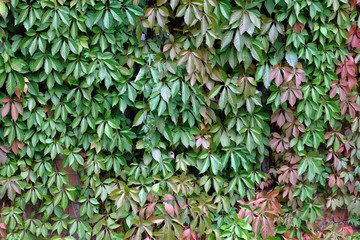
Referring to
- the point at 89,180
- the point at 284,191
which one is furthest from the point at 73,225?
the point at 284,191

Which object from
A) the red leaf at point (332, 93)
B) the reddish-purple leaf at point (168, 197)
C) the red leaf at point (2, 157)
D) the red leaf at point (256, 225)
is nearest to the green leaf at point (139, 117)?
the reddish-purple leaf at point (168, 197)

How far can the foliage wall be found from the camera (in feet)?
6.28

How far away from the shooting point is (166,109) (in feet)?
6.63

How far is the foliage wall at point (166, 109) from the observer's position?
1.92m

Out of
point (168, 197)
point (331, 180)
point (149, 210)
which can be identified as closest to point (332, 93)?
point (331, 180)

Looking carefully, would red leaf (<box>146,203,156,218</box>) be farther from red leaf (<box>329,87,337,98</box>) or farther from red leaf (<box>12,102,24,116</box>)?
red leaf (<box>329,87,337,98</box>)

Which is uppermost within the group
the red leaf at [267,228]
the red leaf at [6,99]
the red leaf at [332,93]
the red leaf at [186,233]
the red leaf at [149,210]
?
the red leaf at [332,93]

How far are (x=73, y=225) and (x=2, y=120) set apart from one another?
75cm

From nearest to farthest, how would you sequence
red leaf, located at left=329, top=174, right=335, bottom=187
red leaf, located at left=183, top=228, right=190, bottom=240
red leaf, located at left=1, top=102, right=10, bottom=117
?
red leaf, located at left=1, top=102, right=10, bottom=117, red leaf, located at left=183, top=228, right=190, bottom=240, red leaf, located at left=329, top=174, right=335, bottom=187

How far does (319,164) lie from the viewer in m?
2.21

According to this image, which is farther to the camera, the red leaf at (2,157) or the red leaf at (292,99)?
the red leaf at (292,99)

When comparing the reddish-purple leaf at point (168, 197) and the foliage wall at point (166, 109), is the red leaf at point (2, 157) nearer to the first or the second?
the foliage wall at point (166, 109)

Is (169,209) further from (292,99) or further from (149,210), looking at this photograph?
(292,99)

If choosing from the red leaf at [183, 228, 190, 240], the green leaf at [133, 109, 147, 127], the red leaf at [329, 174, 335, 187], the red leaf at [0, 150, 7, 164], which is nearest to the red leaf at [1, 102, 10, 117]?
the red leaf at [0, 150, 7, 164]
